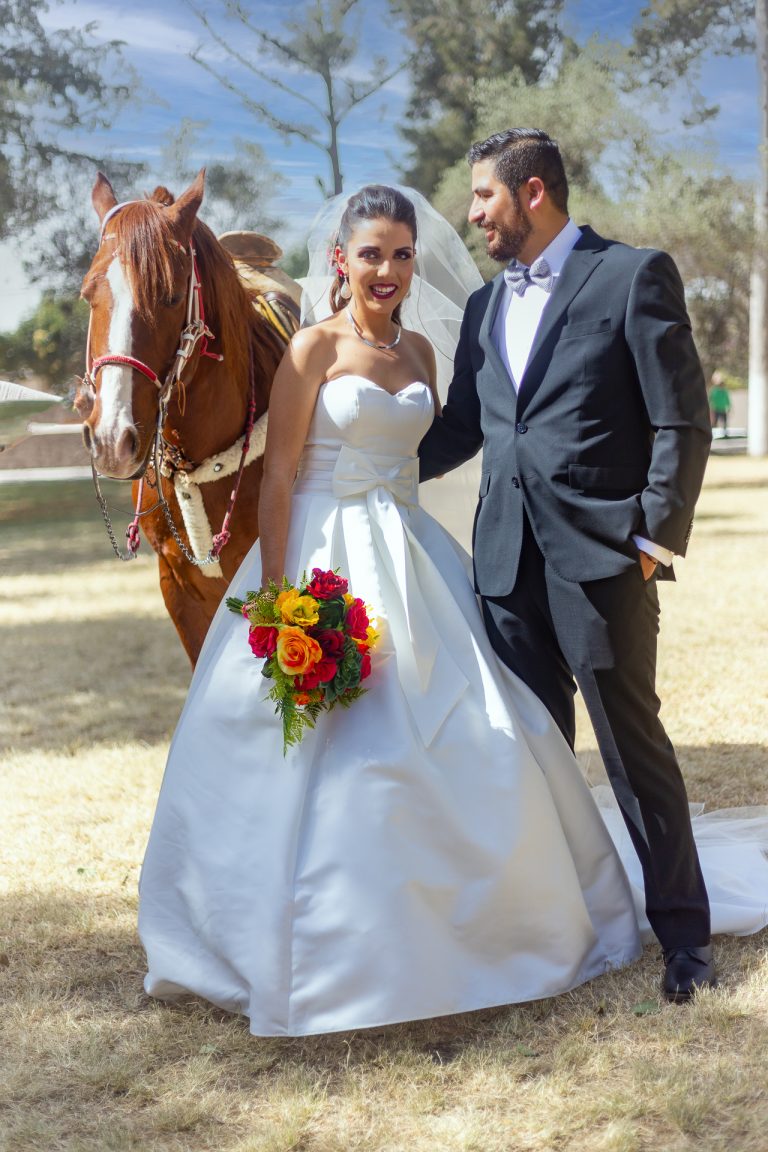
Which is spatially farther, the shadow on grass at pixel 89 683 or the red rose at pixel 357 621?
the shadow on grass at pixel 89 683

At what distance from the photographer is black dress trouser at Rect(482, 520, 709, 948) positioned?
301cm

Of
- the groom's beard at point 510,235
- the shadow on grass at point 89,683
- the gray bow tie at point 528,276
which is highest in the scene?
the groom's beard at point 510,235

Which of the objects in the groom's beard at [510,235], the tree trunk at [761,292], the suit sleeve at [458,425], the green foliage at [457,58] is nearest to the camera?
the groom's beard at [510,235]

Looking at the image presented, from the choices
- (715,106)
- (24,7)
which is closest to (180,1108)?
(24,7)

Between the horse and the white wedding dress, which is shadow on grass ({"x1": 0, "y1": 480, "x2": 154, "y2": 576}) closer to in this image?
the horse

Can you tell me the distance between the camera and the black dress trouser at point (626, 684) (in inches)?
118

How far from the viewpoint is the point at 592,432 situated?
294 cm

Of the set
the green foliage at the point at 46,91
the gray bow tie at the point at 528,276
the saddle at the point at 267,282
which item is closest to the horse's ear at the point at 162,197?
the saddle at the point at 267,282

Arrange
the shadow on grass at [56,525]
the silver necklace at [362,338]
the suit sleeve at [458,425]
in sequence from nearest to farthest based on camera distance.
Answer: the silver necklace at [362,338], the suit sleeve at [458,425], the shadow on grass at [56,525]

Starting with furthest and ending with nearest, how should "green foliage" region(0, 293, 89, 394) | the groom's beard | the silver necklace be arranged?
"green foliage" region(0, 293, 89, 394) → the silver necklace → the groom's beard

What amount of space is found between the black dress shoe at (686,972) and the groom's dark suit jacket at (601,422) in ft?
3.74

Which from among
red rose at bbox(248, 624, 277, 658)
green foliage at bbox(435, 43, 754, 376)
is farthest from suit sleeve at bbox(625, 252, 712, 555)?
green foliage at bbox(435, 43, 754, 376)

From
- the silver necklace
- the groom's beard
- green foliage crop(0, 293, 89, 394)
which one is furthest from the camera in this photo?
green foliage crop(0, 293, 89, 394)

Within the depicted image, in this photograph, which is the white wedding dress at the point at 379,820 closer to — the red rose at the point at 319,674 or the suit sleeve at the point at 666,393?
the red rose at the point at 319,674
